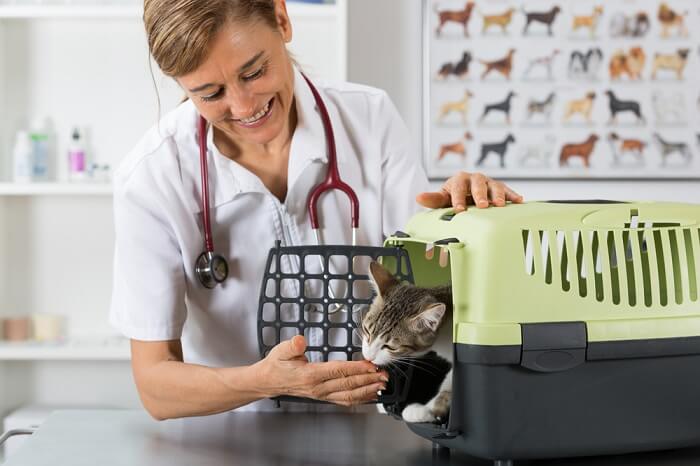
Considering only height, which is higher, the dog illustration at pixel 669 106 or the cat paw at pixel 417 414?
the dog illustration at pixel 669 106

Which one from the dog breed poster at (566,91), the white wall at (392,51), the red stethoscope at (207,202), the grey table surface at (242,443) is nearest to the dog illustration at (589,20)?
the dog breed poster at (566,91)

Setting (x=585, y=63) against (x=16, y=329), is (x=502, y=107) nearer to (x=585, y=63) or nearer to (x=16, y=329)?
(x=585, y=63)

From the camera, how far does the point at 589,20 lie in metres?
2.66

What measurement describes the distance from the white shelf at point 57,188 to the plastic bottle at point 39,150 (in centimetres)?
8

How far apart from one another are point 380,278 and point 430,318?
12 cm

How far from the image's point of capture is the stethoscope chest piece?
1312mm

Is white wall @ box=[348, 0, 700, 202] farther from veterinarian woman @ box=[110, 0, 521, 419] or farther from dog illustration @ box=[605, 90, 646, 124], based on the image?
veterinarian woman @ box=[110, 0, 521, 419]

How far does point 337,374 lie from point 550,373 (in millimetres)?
258

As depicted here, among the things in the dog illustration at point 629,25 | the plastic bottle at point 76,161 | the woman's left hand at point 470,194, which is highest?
the dog illustration at point 629,25

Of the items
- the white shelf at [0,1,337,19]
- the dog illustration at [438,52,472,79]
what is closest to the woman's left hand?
the white shelf at [0,1,337,19]

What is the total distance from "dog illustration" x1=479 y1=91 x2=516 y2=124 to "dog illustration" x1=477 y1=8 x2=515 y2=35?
22cm

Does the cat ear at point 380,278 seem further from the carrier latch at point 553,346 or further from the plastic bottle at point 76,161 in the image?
the plastic bottle at point 76,161

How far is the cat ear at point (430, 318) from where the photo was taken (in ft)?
3.40

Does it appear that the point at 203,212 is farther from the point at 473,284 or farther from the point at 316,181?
the point at 473,284
